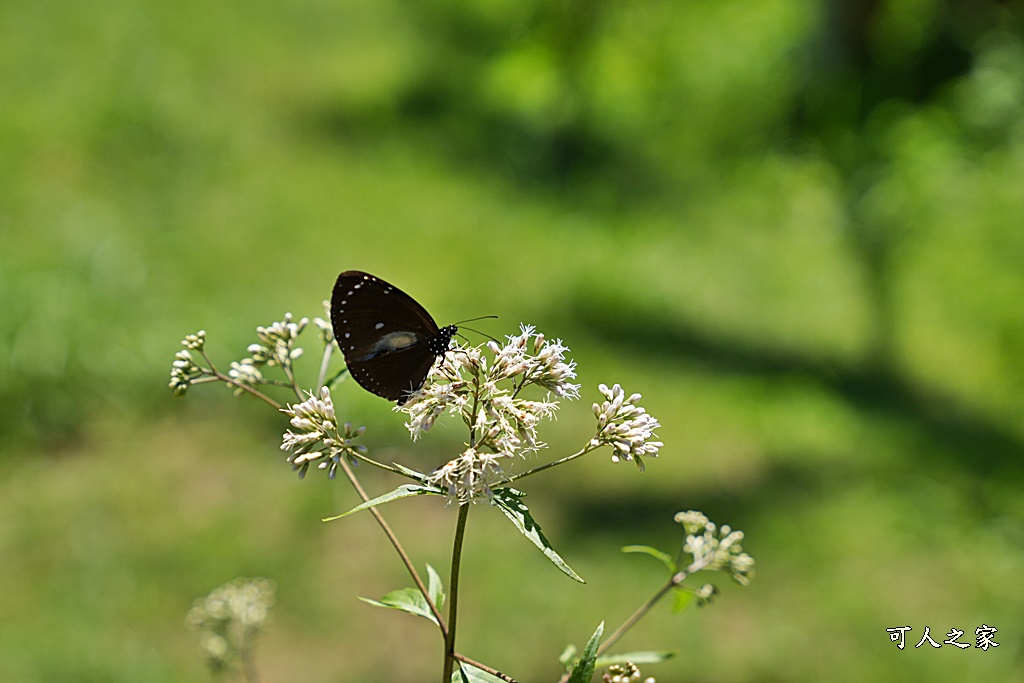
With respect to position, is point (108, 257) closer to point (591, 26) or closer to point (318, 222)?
point (318, 222)

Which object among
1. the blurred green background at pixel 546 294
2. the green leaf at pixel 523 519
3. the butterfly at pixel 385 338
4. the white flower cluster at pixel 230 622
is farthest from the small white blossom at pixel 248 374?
the blurred green background at pixel 546 294

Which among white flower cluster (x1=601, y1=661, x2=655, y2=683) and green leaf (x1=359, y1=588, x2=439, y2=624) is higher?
green leaf (x1=359, y1=588, x2=439, y2=624)

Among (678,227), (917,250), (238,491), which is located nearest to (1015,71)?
(917,250)

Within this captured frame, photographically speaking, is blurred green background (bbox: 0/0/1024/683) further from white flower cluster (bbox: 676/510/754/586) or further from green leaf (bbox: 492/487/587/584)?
green leaf (bbox: 492/487/587/584)

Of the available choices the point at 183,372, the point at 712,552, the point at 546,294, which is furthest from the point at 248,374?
the point at 546,294

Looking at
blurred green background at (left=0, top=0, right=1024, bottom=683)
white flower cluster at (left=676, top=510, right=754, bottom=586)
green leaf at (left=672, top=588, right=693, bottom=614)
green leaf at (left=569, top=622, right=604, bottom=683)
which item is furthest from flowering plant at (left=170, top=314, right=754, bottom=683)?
blurred green background at (left=0, top=0, right=1024, bottom=683)

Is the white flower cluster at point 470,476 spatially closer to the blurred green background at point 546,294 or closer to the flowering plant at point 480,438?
the flowering plant at point 480,438

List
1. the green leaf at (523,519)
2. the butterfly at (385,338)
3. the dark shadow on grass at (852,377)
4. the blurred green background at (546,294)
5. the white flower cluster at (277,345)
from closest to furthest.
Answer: the green leaf at (523,519)
the butterfly at (385,338)
the white flower cluster at (277,345)
the blurred green background at (546,294)
the dark shadow on grass at (852,377)
